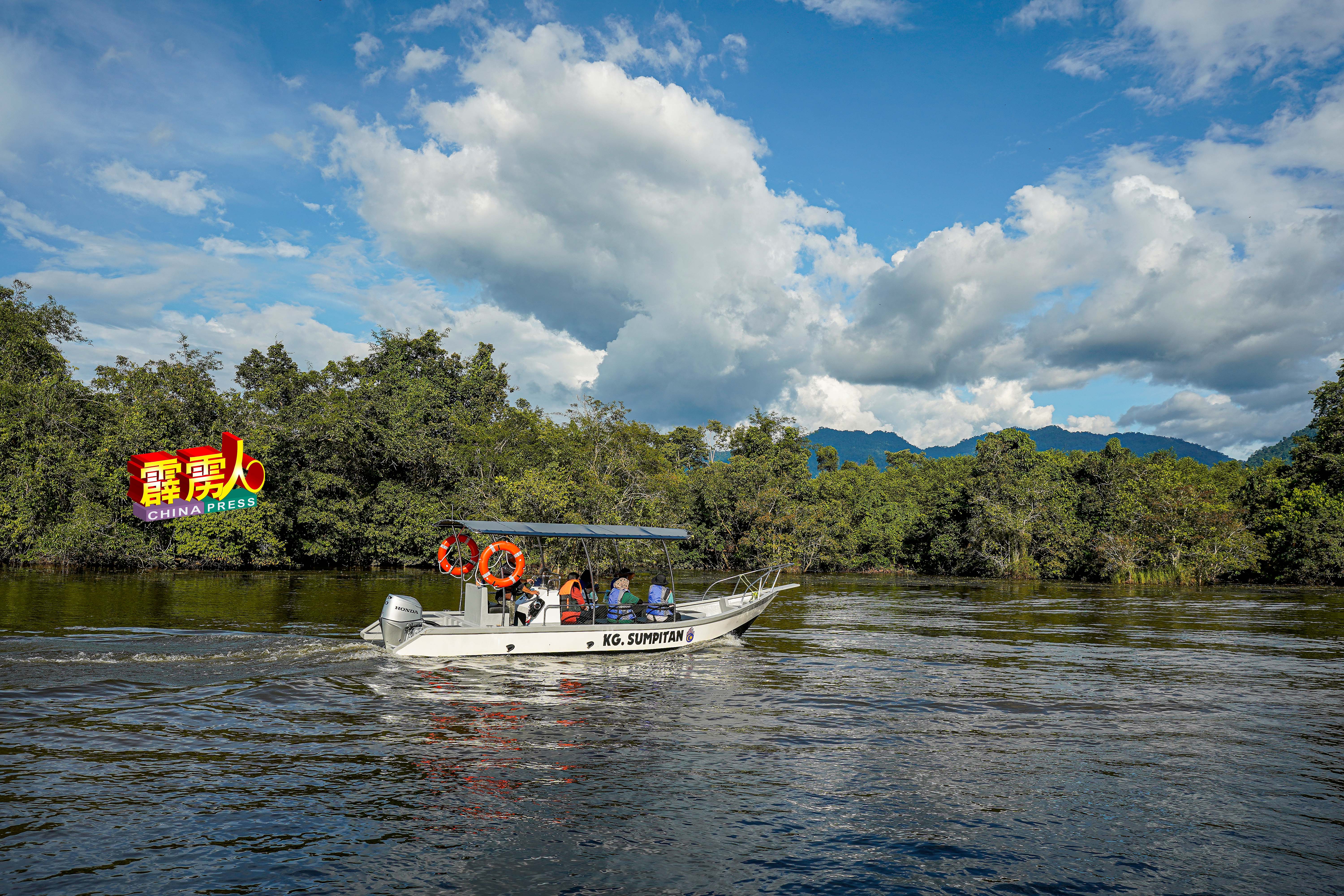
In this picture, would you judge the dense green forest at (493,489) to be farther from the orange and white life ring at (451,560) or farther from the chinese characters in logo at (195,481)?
the orange and white life ring at (451,560)

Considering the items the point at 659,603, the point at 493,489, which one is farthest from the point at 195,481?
the point at 659,603

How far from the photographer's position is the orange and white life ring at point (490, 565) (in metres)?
16.5

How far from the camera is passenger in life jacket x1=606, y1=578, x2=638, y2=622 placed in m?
17.8

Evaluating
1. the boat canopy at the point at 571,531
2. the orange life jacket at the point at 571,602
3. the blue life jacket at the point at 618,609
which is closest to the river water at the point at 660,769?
the orange life jacket at the point at 571,602

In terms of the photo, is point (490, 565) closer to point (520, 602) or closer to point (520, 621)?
point (520, 602)

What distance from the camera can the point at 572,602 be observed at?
17.6 metres

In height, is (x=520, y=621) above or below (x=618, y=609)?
below

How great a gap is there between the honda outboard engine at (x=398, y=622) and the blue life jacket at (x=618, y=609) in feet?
13.2

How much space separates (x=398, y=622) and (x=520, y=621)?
8.27 feet

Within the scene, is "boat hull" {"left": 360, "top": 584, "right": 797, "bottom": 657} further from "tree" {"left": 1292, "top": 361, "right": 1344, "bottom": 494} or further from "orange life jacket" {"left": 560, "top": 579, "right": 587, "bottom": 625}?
"tree" {"left": 1292, "top": 361, "right": 1344, "bottom": 494}

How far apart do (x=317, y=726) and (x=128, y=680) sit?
4.47m

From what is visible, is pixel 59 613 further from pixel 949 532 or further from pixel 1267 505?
pixel 1267 505

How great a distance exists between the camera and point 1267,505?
152ft

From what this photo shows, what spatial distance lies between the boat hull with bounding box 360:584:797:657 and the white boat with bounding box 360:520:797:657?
0.02 m
